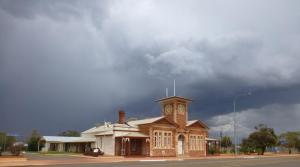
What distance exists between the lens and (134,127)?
54.3 meters

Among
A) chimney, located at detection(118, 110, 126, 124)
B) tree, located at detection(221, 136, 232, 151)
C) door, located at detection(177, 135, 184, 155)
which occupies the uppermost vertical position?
chimney, located at detection(118, 110, 126, 124)

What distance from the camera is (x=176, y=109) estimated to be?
2172 inches

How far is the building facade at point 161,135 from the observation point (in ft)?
165

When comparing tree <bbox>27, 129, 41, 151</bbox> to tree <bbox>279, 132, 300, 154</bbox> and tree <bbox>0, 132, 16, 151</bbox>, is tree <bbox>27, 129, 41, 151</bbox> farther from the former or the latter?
tree <bbox>279, 132, 300, 154</bbox>

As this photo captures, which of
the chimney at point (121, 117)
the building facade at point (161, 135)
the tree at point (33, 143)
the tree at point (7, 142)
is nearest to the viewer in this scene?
the tree at point (7, 142)

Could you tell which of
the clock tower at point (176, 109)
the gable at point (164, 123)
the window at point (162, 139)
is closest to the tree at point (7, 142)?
the gable at point (164, 123)

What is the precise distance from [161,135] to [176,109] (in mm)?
5115

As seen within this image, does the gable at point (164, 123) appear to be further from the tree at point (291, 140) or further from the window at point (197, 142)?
the tree at point (291, 140)

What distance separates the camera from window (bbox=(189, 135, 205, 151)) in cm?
5712

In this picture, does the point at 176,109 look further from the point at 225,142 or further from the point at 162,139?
the point at 225,142

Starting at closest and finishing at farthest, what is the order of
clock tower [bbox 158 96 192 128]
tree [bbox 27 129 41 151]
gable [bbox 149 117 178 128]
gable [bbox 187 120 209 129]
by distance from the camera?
gable [bbox 149 117 178 128] → clock tower [bbox 158 96 192 128] → gable [bbox 187 120 209 129] → tree [bbox 27 129 41 151]

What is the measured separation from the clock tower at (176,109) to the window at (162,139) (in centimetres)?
233

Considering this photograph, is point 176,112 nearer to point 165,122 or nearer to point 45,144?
point 165,122

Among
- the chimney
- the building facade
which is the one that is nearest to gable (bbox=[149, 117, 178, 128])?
the building facade
